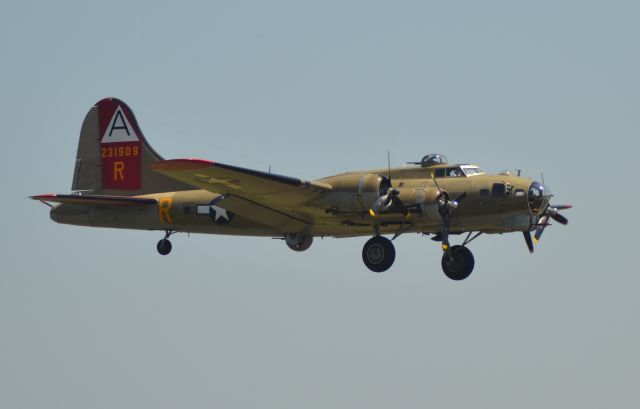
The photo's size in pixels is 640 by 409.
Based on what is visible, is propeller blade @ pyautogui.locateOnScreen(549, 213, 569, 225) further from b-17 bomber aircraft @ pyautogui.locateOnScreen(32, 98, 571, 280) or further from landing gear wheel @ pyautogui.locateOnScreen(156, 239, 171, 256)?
landing gear wheel @ pyautogui.locateOnScreen(156, 239, 171, 256)

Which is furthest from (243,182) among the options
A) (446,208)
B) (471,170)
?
(471,170)

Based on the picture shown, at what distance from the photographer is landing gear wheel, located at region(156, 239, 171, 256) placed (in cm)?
3203

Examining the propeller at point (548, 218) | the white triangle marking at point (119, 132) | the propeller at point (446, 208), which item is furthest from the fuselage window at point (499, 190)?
the white triangle marking at point (119, 132)

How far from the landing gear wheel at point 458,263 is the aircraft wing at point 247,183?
11.7 feet

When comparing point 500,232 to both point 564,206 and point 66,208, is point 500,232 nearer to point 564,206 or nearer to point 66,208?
point 564,206

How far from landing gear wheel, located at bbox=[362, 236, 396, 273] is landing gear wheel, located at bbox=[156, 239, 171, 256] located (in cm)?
575

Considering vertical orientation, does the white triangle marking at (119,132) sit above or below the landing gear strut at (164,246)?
above

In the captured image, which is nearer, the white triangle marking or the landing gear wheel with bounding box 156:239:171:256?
the landing gear wheel with bounding box 156:239:171:256

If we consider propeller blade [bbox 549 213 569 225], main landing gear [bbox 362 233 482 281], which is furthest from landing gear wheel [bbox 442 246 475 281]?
propeller blade [bbox 549 213 569 225]

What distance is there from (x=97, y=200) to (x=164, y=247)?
2186mm

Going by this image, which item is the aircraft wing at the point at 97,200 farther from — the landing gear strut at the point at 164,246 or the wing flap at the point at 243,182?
the wing flap at the point at 243,182

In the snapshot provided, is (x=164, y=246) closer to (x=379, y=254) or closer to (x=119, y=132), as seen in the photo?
(x=119, y=132)

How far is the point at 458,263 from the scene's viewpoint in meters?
29.6

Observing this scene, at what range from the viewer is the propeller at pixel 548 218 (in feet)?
99.4
